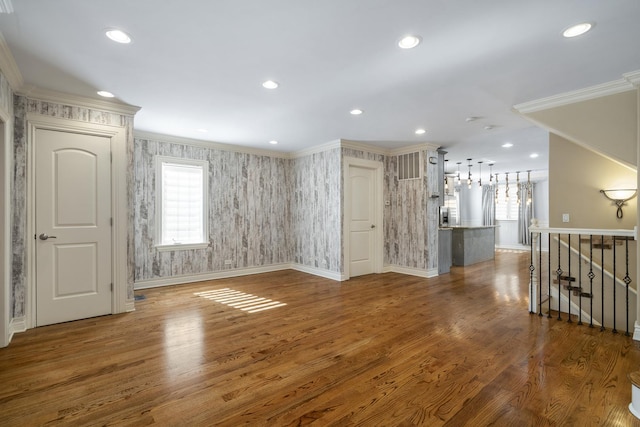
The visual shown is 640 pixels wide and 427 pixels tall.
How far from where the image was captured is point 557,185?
14.9ft

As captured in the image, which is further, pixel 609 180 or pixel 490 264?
pixel 490 264

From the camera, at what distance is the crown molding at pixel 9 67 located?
8.31 ft

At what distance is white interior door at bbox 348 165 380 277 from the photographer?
6047mm

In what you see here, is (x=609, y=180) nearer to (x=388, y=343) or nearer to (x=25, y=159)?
(x=388, y=343)

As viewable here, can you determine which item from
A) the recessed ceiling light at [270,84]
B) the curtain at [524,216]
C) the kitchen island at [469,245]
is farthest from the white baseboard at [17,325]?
the curtain at [524,216]

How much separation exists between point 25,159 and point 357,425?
4.21m

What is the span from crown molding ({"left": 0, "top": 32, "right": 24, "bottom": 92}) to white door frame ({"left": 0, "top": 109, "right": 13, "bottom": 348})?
36cm

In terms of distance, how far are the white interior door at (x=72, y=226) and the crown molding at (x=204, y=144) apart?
57.4 inches

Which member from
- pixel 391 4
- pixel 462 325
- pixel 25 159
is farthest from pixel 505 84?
pixel 25 159

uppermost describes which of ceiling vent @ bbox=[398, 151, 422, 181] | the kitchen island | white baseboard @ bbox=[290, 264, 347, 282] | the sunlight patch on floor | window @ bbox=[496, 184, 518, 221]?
ceiling vent @ bbox=[398, 151, 422, 181]

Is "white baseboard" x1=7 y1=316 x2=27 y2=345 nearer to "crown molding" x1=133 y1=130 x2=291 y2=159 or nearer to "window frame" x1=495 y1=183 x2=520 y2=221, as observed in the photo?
"crown molding" x1=133 y1=130 x2=291 y2=159

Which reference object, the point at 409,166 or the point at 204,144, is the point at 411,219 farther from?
the point at 204,144

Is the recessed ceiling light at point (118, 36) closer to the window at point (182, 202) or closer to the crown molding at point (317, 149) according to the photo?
the window at point (182, 202)

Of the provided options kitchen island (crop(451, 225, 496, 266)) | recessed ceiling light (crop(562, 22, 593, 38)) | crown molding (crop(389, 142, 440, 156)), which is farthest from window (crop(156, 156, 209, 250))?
kitchen island (crop(451, 225, 496, 266))
